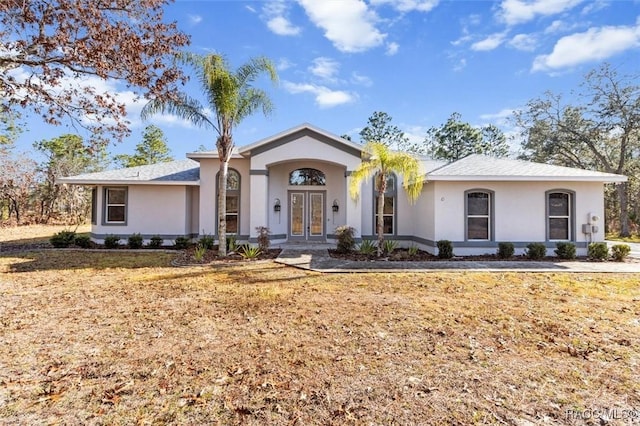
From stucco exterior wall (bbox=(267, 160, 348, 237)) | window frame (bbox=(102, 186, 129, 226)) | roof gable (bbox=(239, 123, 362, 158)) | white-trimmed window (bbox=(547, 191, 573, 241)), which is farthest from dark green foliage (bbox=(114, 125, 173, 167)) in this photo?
white-trimmed window (bbox=(547, 191, 573, 241))

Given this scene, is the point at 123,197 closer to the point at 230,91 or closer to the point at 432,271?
the point at 230,91

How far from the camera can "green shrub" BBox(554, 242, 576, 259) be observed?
39.7ft

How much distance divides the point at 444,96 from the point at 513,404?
20.5 metres

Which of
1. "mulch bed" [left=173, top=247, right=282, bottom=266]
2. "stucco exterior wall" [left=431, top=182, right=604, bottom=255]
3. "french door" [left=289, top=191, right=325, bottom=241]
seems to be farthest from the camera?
"french door" [left=289, top=191, right=325, bottom=241]

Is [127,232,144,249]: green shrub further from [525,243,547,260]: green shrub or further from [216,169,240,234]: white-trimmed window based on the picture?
[525,243,547,260]: green shrub

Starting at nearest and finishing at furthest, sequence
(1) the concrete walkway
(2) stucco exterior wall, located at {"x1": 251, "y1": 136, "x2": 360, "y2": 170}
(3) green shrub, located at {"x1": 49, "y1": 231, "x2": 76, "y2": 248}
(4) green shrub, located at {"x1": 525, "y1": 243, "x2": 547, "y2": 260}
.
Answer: (1) the concrete walkway
(4) green shrub, located at {"x1": 525, "y1": 243, "x2": 547, "y2": 260}
(2) stucco exterior wall, located at {"x1": 251, "y1": 136, "x2": 360, "y2": 170}
(3) green shrub, located at {"x1": 49, "y1": 231, "x2": 76, "y2": 248}

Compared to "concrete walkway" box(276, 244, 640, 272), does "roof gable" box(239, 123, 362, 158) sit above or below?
above

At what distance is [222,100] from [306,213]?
694cm

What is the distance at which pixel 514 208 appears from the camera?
42.0 ft

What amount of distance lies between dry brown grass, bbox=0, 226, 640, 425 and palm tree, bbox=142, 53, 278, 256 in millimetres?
6000

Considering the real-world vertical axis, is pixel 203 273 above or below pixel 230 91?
below

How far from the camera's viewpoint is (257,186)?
557 inches

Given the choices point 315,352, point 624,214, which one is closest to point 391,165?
point 315,352

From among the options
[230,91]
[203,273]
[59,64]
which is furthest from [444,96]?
[59,64]
